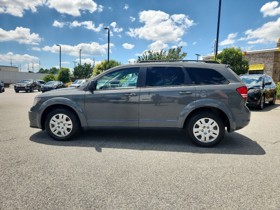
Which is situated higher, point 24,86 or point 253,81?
point 253,81

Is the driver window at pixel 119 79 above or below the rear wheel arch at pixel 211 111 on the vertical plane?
above

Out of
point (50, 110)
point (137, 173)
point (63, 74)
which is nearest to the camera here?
point (137, 173)

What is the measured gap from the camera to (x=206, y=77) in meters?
4.70

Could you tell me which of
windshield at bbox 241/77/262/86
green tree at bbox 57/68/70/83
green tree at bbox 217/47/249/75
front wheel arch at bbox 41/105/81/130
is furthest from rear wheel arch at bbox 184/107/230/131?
green tree at bbox 57/68/70/83

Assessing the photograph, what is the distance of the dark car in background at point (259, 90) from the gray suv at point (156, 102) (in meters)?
5.85

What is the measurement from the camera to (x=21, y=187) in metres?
2.90

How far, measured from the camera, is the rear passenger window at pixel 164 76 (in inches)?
186

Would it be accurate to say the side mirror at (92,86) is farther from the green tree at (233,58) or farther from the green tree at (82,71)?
the green tree at (82,71)

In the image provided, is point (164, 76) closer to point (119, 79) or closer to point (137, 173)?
point (119, 79)

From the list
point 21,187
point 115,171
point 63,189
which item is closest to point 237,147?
point 115,171

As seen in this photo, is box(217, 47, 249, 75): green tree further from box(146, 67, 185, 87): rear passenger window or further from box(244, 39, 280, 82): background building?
box(146, 67, 185, 87): rear passenger window

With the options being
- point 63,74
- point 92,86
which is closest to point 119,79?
point 92,86

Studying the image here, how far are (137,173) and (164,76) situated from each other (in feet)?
7.34

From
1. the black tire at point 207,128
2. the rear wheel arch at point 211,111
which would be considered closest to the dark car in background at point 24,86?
the rear wheel arch at point 211,111
